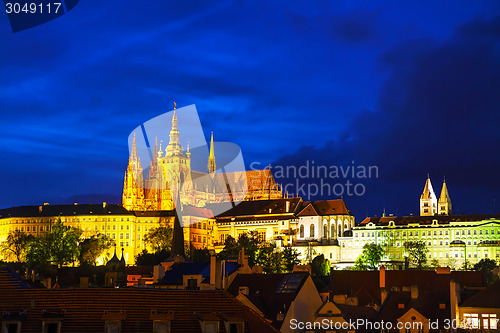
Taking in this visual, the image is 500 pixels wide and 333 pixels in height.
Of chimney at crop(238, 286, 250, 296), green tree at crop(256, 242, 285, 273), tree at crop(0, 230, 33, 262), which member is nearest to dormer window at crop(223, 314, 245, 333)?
chimney at crop(238, 286, 250, 296)

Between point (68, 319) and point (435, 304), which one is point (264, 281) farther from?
point (68, 319)

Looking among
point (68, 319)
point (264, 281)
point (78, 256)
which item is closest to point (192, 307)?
point (68, 319)

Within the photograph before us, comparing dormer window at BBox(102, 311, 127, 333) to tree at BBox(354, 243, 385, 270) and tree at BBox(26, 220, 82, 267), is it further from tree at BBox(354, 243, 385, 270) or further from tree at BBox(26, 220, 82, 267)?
tree at BBox(354, 243, 385, 270)

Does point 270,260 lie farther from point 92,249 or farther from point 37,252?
point 37,252

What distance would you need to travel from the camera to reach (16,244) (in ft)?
604

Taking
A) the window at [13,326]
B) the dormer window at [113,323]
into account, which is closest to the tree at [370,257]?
the dormer window at [113,323]

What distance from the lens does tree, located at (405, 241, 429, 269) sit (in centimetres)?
17300

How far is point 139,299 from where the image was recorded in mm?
28391

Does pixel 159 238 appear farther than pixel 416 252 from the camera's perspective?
Yes

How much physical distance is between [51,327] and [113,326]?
1838mm

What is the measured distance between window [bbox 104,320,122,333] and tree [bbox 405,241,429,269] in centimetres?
14592

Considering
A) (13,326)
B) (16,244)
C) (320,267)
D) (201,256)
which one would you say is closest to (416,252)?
(320,267)

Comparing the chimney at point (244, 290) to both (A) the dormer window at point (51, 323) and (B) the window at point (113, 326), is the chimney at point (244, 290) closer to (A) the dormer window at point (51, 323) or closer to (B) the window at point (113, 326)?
(B) the window at point (113, 326)

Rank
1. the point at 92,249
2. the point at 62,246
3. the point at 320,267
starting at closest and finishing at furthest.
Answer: the point at 320,267
the point at 62,246
the point at 92,249
